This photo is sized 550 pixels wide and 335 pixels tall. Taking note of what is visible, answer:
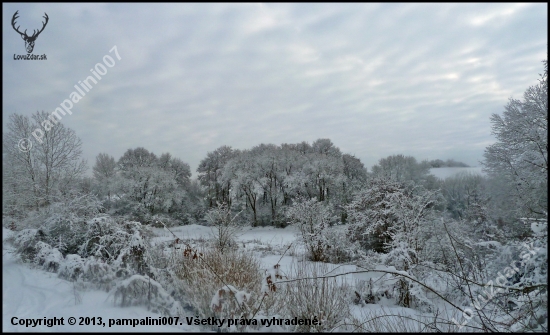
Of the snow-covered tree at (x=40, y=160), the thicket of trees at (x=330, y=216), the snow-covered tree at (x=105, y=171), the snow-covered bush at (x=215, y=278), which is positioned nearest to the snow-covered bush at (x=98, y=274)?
the thicket of trees at (x=330, y=216)

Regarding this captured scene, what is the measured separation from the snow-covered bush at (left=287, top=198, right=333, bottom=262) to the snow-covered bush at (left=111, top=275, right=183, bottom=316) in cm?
845

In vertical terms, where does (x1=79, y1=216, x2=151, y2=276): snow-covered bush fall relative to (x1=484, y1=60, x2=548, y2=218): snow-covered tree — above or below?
below

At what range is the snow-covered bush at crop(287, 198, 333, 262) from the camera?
11.4m

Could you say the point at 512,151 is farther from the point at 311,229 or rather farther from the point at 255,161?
the point at 255,161

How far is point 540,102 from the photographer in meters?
8.88

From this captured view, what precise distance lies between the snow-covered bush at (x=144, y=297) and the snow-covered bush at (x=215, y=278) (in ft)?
0.94

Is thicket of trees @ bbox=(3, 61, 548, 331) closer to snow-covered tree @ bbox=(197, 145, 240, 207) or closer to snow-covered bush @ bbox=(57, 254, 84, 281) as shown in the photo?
snow-covered bush @ bbox=(57, 254, 84, 281)

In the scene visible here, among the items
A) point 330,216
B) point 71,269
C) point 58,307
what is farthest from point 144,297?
point 330,216

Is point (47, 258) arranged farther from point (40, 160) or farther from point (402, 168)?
point (402, 168)

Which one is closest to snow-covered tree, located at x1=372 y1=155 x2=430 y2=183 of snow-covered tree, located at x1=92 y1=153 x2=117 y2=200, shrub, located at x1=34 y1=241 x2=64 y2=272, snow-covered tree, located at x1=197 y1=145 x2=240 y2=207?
snow-covered tree, located at x1=197 y1=145 x2=240 y2=207

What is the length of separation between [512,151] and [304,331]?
1078cm

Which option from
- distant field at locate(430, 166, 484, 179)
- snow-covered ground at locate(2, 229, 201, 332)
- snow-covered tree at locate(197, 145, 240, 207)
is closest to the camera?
snow-covered ground at locate(2, 229, 201, 332)

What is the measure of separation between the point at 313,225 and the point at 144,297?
9659 millimetres

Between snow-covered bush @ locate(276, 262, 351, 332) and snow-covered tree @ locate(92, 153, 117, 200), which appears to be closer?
snow-covered bush @ locate(276, 262, 351, 332)
